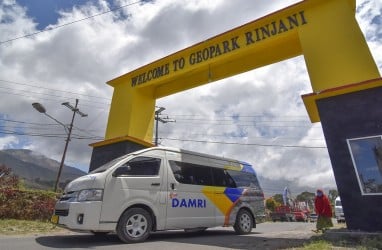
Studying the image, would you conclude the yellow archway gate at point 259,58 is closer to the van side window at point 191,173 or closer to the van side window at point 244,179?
the van side window at point 244,179

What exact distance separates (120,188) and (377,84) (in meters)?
6.13

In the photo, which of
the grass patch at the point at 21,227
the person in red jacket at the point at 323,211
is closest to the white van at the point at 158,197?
the person in red jacket at the point at 323,211

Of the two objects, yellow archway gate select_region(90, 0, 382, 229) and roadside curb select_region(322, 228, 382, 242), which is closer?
roadside curb select_region(322, 228, 382, 242)

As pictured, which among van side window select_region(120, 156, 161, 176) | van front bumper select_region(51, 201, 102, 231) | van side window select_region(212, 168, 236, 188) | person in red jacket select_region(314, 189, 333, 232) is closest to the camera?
van front bumper select_region(51, 201, 102, 231)

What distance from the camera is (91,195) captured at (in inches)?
273

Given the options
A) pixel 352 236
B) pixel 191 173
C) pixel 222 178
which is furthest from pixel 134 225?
pixel 352 236

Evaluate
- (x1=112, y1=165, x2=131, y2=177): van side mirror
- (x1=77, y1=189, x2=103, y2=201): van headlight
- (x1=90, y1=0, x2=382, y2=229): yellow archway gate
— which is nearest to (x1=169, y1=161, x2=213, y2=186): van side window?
(x1=112, y1=165, x2=131, y2=177): van side mirror

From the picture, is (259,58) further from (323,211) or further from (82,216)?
(82,216)

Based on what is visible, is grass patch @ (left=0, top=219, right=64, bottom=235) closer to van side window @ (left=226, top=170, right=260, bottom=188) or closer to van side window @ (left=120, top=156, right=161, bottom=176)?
van side window @ (left=120, top=156, right=161, bottom=176)

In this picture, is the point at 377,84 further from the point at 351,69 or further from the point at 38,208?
the point at 38,208

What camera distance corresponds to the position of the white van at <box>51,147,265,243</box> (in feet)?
22.7

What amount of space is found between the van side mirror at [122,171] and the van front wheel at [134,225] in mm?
836

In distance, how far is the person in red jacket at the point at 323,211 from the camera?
10.0 metres

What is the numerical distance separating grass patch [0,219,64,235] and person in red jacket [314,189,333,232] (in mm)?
8243
